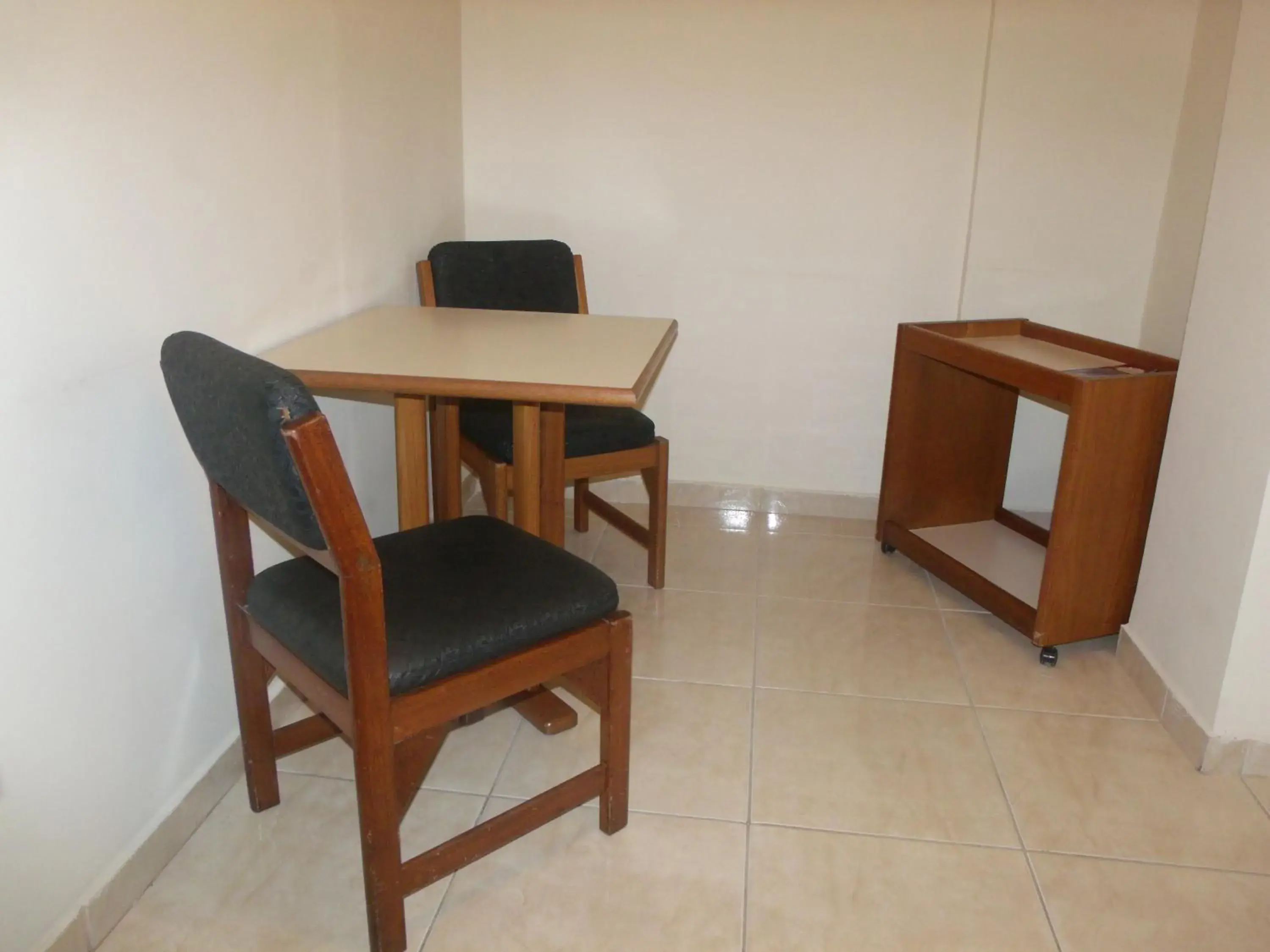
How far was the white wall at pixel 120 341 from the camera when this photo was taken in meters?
1.24

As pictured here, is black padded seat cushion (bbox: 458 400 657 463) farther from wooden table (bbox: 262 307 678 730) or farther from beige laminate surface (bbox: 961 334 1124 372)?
beige laminate surface (bbox: 961 334 1124 372)

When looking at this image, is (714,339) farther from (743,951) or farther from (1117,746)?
(743,951)

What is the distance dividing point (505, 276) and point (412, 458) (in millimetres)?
879

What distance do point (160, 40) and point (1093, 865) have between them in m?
1.96

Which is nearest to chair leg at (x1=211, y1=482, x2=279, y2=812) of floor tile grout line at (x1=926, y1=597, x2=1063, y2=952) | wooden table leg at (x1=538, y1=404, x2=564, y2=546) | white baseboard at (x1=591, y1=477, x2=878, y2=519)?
wooden table leg at (x1=538, y1=404, x2=564, y2=546)

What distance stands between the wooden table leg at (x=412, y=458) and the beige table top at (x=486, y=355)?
0.10 meters

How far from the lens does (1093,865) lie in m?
Result: 1.65

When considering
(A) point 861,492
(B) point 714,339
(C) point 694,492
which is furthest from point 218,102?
(A) point 861,492

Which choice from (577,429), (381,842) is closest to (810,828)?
(381,842)

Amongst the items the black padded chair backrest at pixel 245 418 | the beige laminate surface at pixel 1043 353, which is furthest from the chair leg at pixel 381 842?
the beige laminate surface at pixel 1043 353

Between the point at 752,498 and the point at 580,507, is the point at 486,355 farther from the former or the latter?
the point at 752,498

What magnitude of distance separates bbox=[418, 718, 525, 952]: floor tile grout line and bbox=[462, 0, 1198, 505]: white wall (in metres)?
1.49

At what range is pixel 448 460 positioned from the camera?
237 cm

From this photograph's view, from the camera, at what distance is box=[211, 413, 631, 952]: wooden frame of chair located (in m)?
1.18
